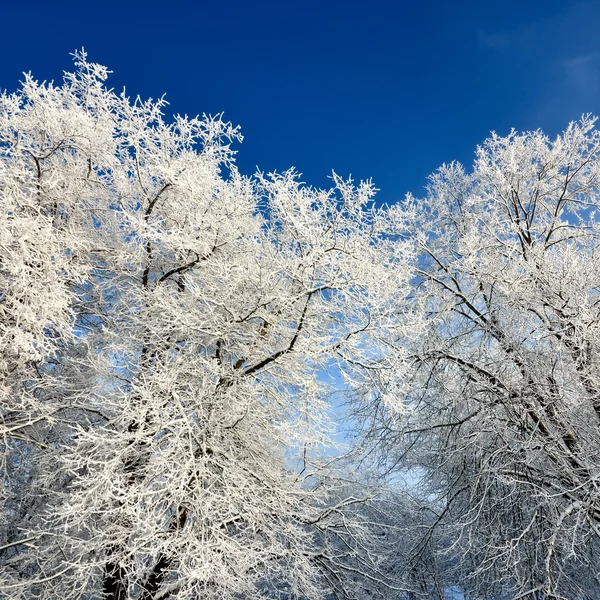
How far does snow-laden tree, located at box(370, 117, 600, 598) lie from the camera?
642 centimetres

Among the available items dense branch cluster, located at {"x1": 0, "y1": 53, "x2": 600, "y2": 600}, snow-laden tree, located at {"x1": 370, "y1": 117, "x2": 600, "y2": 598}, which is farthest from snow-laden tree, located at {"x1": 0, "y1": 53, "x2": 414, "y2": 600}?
snow-laden tree, located at {"x1": 370, "y1": 117, "x2": 600, "y2": 598}

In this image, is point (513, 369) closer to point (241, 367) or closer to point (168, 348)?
point (241, 367)

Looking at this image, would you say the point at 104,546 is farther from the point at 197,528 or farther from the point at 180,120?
the point at 180,120

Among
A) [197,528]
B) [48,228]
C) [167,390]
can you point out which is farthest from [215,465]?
[48,228]

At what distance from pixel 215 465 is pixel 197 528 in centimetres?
80

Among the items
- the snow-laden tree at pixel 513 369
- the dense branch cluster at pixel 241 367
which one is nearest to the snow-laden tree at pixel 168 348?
the dense branch cluster at pixel 241 367

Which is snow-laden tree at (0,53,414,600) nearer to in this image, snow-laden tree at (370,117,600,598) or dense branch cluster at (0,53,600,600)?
dense branch cluster at (0,53,600,600)

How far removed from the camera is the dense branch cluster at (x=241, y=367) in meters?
5.77

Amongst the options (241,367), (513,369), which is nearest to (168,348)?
(241,367)

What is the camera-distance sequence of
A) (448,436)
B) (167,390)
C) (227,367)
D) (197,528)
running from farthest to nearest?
(448,436) < (227,367) < (167,390) < (197,528)

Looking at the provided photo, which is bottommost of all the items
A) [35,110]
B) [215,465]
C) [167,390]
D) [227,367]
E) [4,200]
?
[215,465]

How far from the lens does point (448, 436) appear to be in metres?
8.22

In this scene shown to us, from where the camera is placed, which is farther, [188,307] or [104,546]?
[188,307]

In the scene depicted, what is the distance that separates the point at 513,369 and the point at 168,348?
5548 mm
